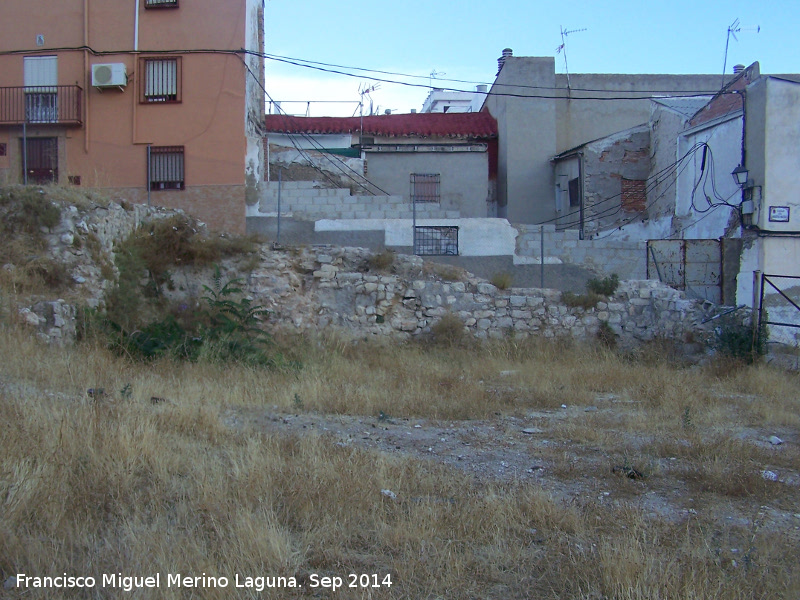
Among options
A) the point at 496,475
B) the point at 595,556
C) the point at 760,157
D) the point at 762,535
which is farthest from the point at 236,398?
the point at 760,157

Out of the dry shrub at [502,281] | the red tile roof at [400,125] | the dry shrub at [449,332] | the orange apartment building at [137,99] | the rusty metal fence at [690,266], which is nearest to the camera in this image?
the dry shrub at [449,332]

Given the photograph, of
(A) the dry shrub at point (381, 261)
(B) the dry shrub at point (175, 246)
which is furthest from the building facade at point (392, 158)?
(B) the dry shrub at point (175, 246)

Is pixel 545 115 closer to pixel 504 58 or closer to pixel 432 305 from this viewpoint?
pixel 504 58

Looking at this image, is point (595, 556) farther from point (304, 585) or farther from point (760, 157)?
point (760, 157)

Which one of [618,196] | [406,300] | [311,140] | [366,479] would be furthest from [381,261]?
[618,196]

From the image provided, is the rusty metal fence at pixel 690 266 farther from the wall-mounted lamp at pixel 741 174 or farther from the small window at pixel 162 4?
the small window at pixel 162 4

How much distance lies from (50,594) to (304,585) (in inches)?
56.2

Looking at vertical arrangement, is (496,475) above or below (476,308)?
below

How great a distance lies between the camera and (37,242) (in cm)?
1271

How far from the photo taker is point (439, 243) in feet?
56.0

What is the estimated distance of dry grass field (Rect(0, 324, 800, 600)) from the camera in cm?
418

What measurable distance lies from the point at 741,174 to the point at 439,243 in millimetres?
7612

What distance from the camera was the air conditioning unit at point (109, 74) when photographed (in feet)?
57.9

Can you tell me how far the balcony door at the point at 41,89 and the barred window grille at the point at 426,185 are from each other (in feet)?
35.1
